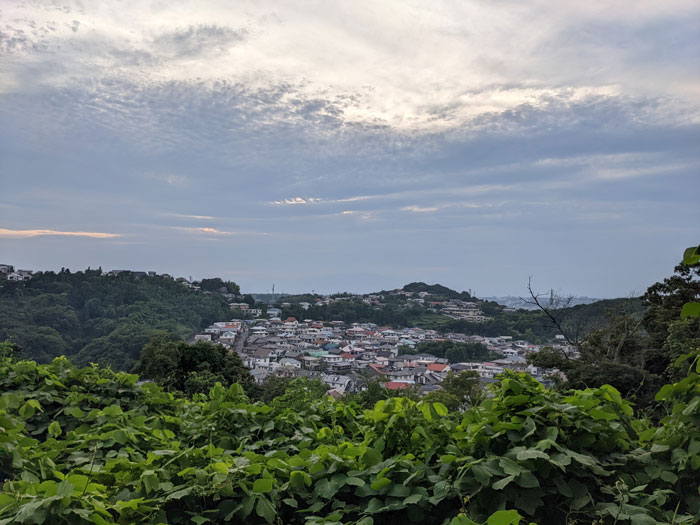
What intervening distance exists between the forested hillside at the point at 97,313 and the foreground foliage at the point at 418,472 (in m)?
26.1

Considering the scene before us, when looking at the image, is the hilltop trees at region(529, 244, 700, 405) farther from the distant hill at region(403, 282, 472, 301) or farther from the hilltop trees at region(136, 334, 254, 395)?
the distant hill at region(403, 282, 472, 301)

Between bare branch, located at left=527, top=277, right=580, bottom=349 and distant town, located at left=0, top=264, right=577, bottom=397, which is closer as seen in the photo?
bare branch, located at left=527, top=277, right=580, bottom=349

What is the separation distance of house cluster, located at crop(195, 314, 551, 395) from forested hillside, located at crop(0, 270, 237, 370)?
11.9 feet

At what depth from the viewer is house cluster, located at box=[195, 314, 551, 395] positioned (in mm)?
26953

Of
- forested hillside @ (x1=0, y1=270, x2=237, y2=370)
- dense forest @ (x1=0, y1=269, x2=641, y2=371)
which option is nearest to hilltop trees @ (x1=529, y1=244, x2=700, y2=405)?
dense forest @ (x1=0, y1=269, x2=641, y2=371)

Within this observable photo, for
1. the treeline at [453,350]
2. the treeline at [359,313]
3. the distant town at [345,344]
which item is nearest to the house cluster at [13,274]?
the distant town at [345,344]

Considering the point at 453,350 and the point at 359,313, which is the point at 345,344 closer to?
the point at 453,350

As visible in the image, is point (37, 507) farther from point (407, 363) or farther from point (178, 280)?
point (178, 280)

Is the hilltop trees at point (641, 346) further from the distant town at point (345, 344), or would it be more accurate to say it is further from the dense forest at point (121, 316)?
the dense forest at point (121, 316)

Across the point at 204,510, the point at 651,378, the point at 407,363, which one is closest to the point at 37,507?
the point at 204,510

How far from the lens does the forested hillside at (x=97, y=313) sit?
96.6ft

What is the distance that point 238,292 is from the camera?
214 feet

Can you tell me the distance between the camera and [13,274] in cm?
4553

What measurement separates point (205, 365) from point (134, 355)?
15.3 meters
